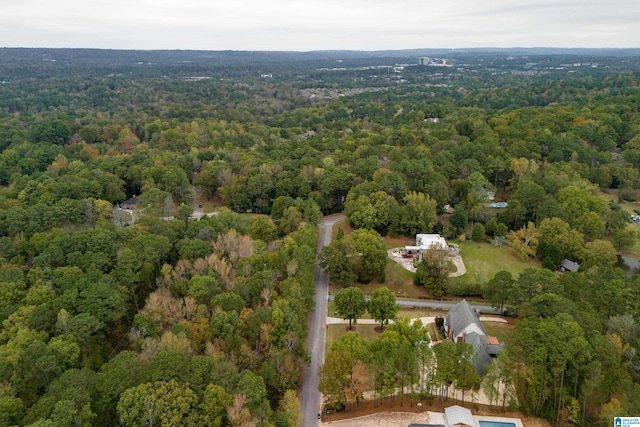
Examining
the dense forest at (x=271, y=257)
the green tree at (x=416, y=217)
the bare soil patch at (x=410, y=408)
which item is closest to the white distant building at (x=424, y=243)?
the green tree at (x=416, y=217)

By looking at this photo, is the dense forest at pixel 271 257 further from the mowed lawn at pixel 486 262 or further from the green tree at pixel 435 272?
the mowed lawn at pixel 486 262

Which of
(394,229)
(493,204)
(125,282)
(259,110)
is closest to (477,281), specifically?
(394,229)

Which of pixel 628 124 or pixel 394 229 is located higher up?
pixel 628 124

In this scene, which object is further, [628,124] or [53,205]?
[628,124]

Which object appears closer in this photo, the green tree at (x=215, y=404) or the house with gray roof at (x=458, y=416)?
the green tree at (x=215, y=404)

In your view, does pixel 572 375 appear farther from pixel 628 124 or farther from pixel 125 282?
pixel 628 124

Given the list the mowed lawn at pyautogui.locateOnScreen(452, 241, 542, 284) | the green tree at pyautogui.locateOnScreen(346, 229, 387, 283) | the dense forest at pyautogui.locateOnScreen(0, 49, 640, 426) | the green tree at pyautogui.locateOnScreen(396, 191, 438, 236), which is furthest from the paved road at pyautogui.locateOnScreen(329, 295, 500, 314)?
the green tree at pyautogui.locateOnScreen(396, 191, 438, 236)

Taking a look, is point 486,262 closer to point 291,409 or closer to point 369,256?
point 369,256
